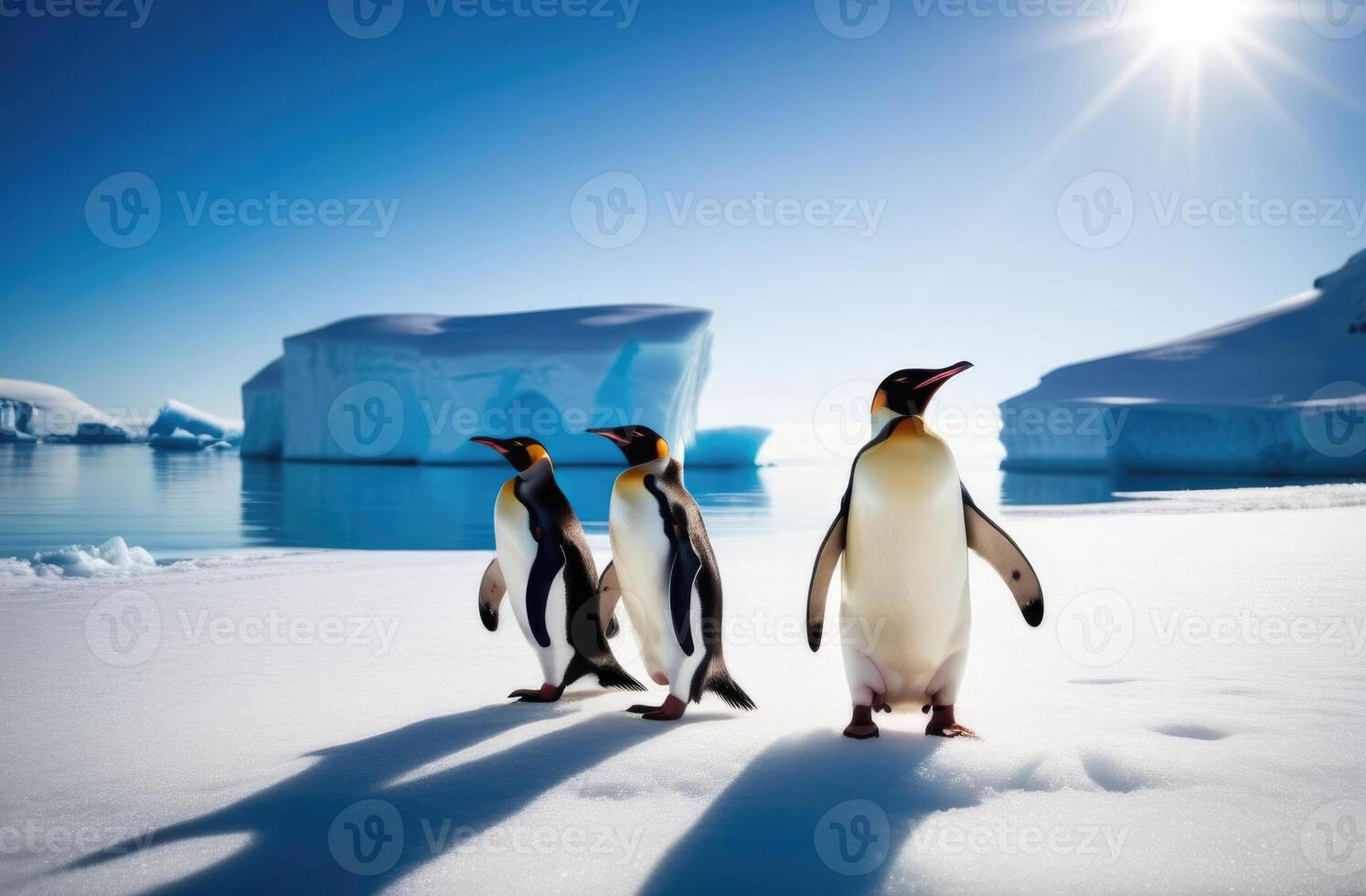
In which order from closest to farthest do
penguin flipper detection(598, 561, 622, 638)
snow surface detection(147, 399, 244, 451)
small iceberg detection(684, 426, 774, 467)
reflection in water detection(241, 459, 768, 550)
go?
penguin flipper detection(598, 561, 622, 638) < reflection in water detection(241, 459, 768, 550) < small iceberg detection(684, 426, 774, 467) < snow surface detection(147, 399, 244, 451)

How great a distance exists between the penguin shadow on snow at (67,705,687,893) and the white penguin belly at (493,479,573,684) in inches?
16.6

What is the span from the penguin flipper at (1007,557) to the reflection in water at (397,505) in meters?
6.32

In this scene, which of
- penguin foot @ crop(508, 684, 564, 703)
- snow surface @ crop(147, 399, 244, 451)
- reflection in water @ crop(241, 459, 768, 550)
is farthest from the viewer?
snow surface @ crop(147, 399, 244, 451)

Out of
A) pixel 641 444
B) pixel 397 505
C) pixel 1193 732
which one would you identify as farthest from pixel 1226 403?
pixel 641 444

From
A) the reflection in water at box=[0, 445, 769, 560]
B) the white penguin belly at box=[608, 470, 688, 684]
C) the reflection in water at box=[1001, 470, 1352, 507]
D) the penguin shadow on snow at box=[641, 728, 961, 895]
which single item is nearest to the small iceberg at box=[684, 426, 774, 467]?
the reflection in water at box=[0, 445, 769, 560]

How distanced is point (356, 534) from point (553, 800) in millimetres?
8243

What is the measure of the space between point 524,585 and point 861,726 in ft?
3.70

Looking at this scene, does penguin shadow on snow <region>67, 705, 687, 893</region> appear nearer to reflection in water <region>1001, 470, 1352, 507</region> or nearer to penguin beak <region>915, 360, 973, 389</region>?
penguin beak <region>915, 360, 973, 389</region>

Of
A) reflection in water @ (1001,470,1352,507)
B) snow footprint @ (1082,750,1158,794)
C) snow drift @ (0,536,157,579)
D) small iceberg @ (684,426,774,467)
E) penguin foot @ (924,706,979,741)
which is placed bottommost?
snow footprint @ (1082,750,1158,794)

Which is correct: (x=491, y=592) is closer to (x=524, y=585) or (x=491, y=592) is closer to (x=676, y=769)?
(x=524, y=585)

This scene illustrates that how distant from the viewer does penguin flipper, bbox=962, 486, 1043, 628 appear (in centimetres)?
227

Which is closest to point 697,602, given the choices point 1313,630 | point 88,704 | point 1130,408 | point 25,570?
point 88,704

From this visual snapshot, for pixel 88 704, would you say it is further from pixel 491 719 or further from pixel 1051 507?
pixel 1051 507

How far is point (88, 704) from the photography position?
2539mm
